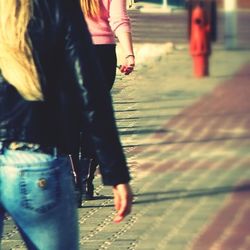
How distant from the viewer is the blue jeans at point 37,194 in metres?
2.47

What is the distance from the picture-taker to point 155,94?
44.6 feet

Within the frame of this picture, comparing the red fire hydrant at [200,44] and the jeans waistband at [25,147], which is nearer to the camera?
the jeans waistband at [25,147]

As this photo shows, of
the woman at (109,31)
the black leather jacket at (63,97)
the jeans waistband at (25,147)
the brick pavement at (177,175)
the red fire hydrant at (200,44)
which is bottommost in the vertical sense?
the red fire hydrant at (200,44)

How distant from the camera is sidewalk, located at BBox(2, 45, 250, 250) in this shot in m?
5.12

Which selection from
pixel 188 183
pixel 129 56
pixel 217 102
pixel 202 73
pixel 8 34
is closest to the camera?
pixel 8 34

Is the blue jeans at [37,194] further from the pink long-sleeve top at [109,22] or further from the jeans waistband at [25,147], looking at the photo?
the pink long-sleeve top at [109,22]

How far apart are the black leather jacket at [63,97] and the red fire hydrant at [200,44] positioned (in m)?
12.8

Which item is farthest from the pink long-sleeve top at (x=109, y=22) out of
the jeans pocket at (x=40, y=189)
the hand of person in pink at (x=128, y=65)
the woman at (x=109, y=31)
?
the jeans pocket at (x=40, y=189)

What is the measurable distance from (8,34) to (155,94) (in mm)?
11144

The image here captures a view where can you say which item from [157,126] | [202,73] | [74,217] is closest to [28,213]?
[74,217]

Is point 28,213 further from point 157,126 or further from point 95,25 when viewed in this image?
point 157,126

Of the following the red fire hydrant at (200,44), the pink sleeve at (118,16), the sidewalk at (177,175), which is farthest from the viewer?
the red fire hydrant at (200,44)

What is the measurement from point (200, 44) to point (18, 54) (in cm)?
1336

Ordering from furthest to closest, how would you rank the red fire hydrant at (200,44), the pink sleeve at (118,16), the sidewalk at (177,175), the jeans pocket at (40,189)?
1. the red fire hydrant at (200,44)
2. the sidewalk at (177,175)
3. the pink sleeve at (118,16)
4. the jeans pocket at (40,189)
